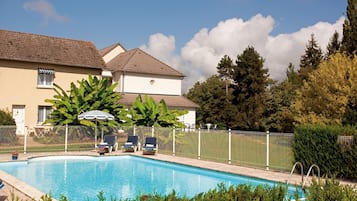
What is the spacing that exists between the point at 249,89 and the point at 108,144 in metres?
28.7

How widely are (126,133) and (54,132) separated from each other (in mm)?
4617

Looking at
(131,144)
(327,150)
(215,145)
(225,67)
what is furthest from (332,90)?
(225,67)

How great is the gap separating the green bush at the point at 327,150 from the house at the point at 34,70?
22.6 meters

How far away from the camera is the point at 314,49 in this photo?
59000 millimetres

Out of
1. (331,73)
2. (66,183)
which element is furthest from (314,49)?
(66,183)

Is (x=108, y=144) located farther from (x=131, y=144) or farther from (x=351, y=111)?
(x=351, y=111)

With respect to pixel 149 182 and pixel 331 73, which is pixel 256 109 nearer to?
pixel 331 73

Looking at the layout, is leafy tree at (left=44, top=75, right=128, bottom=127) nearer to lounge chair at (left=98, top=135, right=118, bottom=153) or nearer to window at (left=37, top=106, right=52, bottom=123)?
lounge chair at (left=98, top=135, right=118, bottom=153)

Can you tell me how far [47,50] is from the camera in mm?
33250

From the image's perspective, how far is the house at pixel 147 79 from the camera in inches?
1552

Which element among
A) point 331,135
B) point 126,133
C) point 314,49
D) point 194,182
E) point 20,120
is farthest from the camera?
point 314,49

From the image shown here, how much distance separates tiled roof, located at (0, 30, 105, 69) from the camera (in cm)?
3125

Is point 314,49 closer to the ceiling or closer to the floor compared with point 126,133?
closer to the ceiling

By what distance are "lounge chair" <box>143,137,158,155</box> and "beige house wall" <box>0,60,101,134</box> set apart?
41.4 feet
